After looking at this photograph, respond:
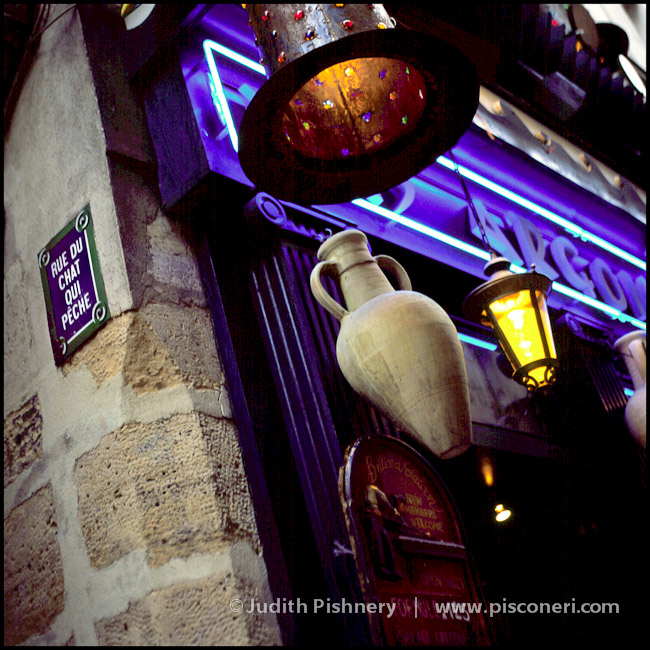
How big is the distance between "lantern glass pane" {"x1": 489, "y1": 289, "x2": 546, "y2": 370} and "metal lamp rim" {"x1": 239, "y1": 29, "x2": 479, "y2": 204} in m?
0.92

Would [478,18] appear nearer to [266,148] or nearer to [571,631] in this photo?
[266,148]

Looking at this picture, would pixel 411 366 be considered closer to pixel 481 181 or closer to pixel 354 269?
pixel 354 269

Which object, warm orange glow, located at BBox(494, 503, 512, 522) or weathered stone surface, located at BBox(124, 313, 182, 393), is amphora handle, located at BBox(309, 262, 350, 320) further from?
warm orange glow, located at BBox(494, 503, 512, 522)

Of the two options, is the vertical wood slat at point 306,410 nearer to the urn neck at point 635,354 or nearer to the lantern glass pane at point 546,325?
the lantern glass pane at point 546,325

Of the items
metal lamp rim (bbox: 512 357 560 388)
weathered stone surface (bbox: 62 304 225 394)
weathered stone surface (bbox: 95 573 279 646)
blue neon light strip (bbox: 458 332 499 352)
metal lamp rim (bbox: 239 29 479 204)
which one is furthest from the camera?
blue neon light strip (bbox: 458 332 499 352)

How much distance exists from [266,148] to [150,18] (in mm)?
1250

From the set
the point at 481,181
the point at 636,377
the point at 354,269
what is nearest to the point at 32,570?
the point at 354,269

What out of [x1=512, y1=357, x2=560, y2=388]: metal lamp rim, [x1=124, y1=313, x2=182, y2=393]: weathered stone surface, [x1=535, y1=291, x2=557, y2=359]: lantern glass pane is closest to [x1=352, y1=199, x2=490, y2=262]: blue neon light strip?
[x1=535, y1=291, x2=557, y2=359]: lantern glass pane

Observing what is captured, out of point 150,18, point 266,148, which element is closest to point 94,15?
point 150,18

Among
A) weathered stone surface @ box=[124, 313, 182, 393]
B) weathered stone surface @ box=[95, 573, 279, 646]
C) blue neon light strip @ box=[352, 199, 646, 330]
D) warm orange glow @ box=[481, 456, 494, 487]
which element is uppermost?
blue neon light strip @ box=[352, 199, 646, 330]

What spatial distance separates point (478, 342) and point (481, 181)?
3.23 ft

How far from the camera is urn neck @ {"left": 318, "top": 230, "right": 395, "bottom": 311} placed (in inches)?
81.8

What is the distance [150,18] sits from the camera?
2.53 meters

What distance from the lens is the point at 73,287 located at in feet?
7.22
